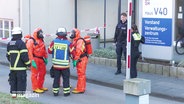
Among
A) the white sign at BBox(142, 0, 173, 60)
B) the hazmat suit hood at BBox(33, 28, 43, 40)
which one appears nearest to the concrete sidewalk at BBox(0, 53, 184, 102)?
the white sign at BBox(142, 0, 173, 60)

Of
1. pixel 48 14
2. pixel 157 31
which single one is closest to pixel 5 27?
pixel 48 14

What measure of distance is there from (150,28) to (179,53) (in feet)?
8.92

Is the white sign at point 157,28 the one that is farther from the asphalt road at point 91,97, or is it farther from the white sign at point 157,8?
the asphalt road at point 91,97

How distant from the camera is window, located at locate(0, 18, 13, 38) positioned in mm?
20283

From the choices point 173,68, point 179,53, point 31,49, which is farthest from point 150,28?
point 31,49

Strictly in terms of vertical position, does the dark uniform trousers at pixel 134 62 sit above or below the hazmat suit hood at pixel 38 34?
below

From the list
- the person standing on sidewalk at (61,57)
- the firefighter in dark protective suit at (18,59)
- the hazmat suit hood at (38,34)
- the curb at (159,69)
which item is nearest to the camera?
the firefighter in dark protective suit at (18,59)

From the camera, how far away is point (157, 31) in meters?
13.8

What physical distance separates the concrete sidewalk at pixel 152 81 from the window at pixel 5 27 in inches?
253

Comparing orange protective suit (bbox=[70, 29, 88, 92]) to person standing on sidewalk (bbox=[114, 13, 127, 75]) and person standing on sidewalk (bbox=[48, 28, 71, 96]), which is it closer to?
person standing on sidewalk (bbox=[48, 28, 71, 96])

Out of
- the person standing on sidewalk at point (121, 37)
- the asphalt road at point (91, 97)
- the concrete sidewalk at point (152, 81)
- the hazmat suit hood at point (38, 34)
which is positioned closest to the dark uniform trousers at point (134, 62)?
the concrete sidewalk at point (152, 81)

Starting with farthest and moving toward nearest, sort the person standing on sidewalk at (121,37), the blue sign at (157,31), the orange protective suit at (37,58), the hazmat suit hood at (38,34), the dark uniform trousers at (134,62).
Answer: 1. the blue sign at (157,31)
2. the person standing on sidewalk at (121,37)
3. the dark uniform trousers at (134,62)
4. the hazmat suit hood at (38,34)
5. the orange protective suit at (37,58)

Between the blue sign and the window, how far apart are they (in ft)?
26.1

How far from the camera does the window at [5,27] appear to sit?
20.3m
